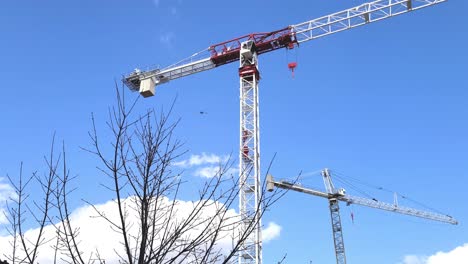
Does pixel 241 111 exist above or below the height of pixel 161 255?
above

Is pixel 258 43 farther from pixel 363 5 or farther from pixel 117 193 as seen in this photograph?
pixel 117 193

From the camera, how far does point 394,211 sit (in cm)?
8312

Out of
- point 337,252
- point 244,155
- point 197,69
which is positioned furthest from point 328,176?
point 244,155

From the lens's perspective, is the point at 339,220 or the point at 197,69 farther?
the point at 339,220

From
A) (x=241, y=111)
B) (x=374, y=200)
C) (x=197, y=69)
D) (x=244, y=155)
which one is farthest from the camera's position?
(x=374, y=200)

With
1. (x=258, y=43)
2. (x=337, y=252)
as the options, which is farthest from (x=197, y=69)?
(x=337, y=252)

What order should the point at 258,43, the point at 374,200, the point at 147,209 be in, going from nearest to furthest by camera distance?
the point at 147,209, the point at 258,43, the point at 374,200

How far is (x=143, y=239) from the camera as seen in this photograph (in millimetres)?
5074

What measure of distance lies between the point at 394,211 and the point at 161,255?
82754 millimetres

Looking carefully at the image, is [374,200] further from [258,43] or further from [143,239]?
[143,239]

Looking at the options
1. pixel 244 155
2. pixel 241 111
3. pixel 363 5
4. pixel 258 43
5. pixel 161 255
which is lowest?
pixel 161 255

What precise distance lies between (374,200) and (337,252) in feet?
41.4

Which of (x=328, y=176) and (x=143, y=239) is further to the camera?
(x=328, y=176)

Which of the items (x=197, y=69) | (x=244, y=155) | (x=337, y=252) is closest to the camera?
(x=244, y=155)
